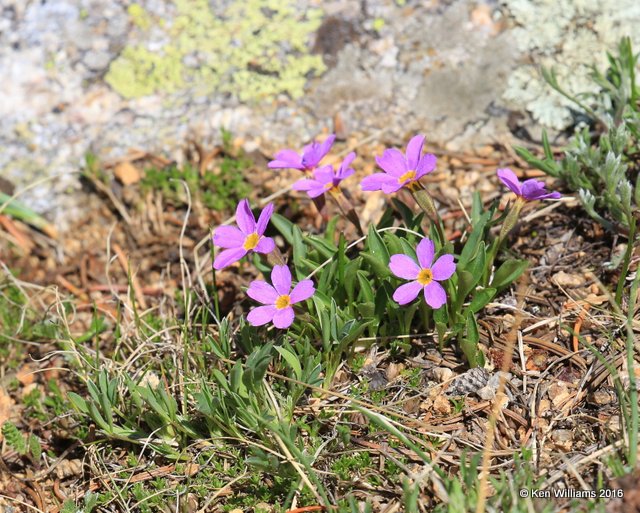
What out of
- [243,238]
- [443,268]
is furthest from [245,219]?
[443,268]

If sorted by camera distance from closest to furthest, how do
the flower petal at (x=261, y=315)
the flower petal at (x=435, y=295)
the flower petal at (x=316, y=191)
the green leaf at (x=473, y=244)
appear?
the flower petal at (x=435, y=295)
the flower petal at (x=261, y=315)
the green leaf at (x=473, y=244)
the flower petal at (x=316, y=191)

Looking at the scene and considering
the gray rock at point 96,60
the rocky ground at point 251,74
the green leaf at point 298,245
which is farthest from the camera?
the gray rock at point 96,60

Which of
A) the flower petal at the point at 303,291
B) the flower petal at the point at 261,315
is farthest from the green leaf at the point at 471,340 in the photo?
the flower petal at the point at 261,315

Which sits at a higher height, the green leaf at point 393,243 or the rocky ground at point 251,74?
the rocky ground at point 251,74

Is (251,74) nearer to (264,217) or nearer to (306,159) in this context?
(306,159)

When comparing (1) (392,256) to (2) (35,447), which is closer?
(1) (392,256)

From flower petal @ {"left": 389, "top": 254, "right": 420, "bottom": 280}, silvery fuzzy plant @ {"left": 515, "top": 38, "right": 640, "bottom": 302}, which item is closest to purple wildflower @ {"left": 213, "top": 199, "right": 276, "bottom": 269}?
flower petal @ {"left": 389, "top": 254, "right": 420, "bottom": 280}

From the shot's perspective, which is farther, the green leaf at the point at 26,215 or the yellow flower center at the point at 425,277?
the green leaf at the point at 26,215

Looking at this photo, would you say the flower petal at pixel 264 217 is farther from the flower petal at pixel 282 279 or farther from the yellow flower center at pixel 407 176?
the yellow flower center at pixel 407 176
